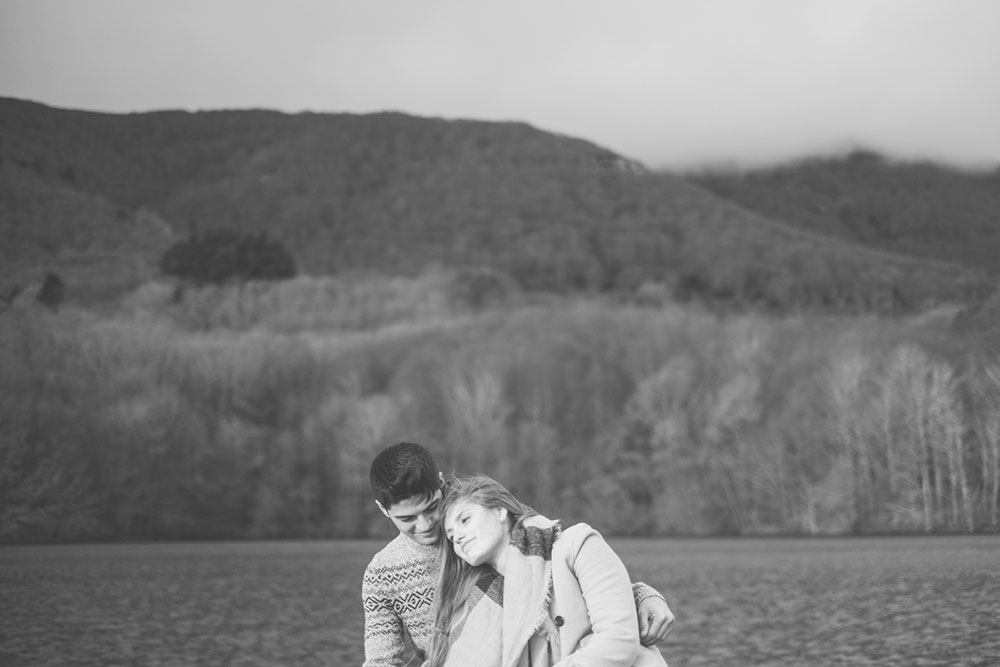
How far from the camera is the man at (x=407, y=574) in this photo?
5.63 m

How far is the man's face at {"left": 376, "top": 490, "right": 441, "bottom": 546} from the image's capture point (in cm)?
572

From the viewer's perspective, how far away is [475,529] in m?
5.47

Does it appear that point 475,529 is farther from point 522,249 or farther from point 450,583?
point 522,249

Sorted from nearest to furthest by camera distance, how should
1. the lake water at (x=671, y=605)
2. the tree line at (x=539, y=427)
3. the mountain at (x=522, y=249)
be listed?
the lake water at (x=671, y=605) < the tree line at (x=539, y=427) < the mountain at (x=522, y=249)

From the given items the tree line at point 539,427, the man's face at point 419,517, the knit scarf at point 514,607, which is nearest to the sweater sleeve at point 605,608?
the knit scarf at point 514,607

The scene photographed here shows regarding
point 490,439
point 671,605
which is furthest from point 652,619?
point 490,439

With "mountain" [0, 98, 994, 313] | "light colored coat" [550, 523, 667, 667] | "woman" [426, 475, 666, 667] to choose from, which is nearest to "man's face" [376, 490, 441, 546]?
"woman" [426, 475, 666, 667]

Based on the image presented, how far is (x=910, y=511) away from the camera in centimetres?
7338

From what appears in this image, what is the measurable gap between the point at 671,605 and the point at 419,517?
29463 mm

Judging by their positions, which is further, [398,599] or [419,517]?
[398,599]

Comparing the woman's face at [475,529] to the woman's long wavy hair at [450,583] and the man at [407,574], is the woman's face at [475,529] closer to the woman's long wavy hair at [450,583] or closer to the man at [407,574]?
the woman's long wavy hair at [450,583]

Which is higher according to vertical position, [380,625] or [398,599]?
[398,599]

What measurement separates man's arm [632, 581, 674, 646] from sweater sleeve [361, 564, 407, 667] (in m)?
1.19

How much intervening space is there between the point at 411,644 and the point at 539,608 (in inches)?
45.3
